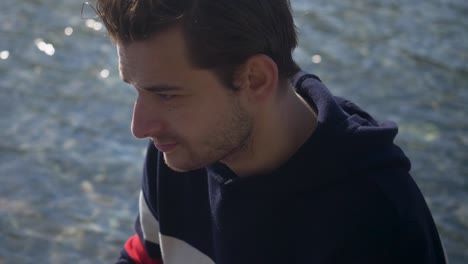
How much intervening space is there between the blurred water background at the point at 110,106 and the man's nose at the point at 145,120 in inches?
79.9

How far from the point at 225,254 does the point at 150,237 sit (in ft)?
1.66

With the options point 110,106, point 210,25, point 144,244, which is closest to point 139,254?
point 144,244

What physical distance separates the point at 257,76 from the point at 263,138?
0.63 ft

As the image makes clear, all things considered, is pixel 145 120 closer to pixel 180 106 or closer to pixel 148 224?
pixel 180 106

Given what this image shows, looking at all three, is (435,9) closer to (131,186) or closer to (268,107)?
(131,186)

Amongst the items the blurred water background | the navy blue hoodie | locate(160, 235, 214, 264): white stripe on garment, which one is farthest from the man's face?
the blurred water background

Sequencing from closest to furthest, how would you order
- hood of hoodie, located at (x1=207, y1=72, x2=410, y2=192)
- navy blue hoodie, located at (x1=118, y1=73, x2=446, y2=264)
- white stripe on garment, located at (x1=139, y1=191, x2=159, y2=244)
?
navy blue hoodie, located at (x1=118, y1=73, x2=446, y2=264), hood of hoodie, located at (x1=207, y1=72, x2=410, y2=192), white stripe on garment, located at (x1=139, y1=191, x2=159, y2=244)

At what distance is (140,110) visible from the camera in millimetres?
2604

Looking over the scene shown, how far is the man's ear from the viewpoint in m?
2.63

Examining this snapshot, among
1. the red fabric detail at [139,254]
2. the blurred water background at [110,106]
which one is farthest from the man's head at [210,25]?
the blurred water background at [110,106]

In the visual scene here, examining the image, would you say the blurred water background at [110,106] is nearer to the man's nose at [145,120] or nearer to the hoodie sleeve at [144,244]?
the hoodie sleeve at [144,244]

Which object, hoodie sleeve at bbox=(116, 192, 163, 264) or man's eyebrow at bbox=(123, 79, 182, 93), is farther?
hoodie sleeve at bbox=(116, 192, 163, 264)

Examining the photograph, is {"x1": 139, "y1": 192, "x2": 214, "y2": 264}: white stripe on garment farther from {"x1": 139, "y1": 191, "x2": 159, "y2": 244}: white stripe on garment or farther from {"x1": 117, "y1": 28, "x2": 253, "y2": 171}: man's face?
{"x1": 117, "y1": 28, "x2": 253, "y2": 171}: man's face

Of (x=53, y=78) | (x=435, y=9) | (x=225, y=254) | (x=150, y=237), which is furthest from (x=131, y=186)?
(x=435, y=9)
